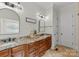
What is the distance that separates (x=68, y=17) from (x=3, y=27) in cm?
343

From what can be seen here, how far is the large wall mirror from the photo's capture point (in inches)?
85.2

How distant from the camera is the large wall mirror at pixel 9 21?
7.10 feet

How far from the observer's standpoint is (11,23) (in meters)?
2.44

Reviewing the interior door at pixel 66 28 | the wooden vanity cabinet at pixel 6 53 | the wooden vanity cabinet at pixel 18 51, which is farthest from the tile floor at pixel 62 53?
the wooden vanity cabinet at pixel 6 53

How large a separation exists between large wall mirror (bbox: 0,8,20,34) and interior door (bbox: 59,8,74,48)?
281 centimetres

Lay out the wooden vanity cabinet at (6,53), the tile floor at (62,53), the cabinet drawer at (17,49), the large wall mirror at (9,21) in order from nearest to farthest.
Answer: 1. the wooden vanity cabinet at (6,53)
2. the cabinet drawer at (17,49)
3. the large wall mirror at (9,21)
4. the tile floor at (62,53)

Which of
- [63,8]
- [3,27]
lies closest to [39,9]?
[63,8]

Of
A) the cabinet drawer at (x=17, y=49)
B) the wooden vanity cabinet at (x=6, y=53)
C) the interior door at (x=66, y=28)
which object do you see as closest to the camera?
the wooden vanity cabinet at (x=6, y=53)

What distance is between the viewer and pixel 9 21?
2.37 meters

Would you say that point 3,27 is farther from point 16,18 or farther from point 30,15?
point 30,15

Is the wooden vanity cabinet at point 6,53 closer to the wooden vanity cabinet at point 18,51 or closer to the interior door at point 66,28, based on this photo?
the wooden vanity cabinet at point 18,51

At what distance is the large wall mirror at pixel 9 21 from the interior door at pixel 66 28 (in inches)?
110

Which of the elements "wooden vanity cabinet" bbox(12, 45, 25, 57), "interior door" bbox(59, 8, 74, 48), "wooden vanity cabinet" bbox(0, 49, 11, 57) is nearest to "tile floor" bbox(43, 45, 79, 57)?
"interior door" bbox(59, 8, 74, 48)

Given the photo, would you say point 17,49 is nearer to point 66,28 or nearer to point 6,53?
point 6,53
